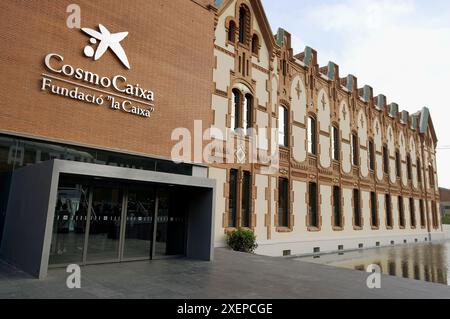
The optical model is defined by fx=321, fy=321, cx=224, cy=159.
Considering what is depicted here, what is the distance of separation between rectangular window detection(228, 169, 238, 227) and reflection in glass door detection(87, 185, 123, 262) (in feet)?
21.5

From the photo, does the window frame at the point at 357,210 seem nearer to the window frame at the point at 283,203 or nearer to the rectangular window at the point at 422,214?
the window frame at the point at 283,203

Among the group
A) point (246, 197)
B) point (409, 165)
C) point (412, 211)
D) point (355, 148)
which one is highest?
point (409, 165)

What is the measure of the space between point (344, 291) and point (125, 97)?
9235 millimetres

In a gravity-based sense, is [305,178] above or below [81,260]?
above

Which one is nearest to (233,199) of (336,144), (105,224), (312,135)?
(105,224)

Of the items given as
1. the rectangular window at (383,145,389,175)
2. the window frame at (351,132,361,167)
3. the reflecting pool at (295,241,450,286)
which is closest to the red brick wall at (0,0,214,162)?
the reflecting pool at (295,241,450,286)

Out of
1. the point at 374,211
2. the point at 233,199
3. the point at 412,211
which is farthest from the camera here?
the point at 412,211

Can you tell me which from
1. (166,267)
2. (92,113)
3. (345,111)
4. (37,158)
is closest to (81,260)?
(166,267)

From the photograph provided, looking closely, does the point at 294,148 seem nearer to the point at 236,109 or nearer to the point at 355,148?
the point at 236,109

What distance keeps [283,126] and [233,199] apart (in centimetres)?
616

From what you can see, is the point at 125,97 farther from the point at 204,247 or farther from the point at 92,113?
the point at 204,247

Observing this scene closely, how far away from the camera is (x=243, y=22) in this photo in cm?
1794

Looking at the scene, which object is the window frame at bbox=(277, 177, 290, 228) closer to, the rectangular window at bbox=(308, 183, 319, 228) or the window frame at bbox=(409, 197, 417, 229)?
the rectangular window at bbox=(308, 183, 319, 228)

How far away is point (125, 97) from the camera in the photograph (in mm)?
11570
